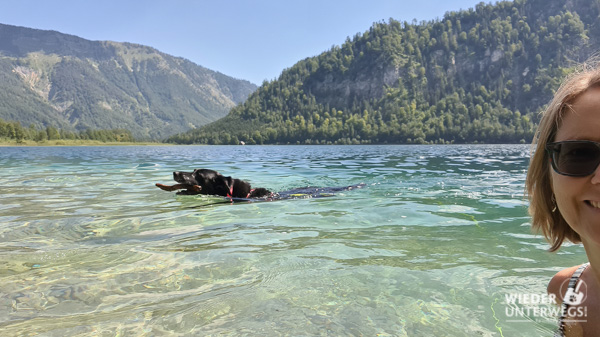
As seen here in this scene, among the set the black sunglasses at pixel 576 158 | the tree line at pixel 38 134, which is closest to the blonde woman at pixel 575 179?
the black sunglasses at pixel 576 158

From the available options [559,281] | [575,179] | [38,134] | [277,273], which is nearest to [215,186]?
[277,273]

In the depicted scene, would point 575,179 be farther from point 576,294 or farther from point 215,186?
point 215,186

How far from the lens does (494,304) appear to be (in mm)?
2508

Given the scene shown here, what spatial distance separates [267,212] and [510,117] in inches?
6062

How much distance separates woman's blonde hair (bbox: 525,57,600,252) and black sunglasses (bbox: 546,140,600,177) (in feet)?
0.45

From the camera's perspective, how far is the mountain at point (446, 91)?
448 feet

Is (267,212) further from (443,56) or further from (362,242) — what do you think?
(443,56)

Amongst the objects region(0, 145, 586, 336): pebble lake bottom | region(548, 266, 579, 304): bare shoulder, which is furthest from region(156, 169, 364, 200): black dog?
region(548, 266, 579, 304): bare shoulder

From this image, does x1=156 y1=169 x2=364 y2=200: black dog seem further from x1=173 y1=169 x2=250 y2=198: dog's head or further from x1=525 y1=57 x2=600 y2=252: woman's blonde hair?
x1=525 y1=57 x2=600 y2=252: woman's blonde hair

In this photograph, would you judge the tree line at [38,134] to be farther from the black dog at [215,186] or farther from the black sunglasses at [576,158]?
the black sunglasses at [576,158]

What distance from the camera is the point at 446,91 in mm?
167375

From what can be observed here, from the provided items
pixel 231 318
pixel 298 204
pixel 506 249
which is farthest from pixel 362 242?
pixel 298 204

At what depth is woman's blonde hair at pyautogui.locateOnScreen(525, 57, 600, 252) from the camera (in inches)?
51.6

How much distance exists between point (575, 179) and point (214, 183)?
7.30m
